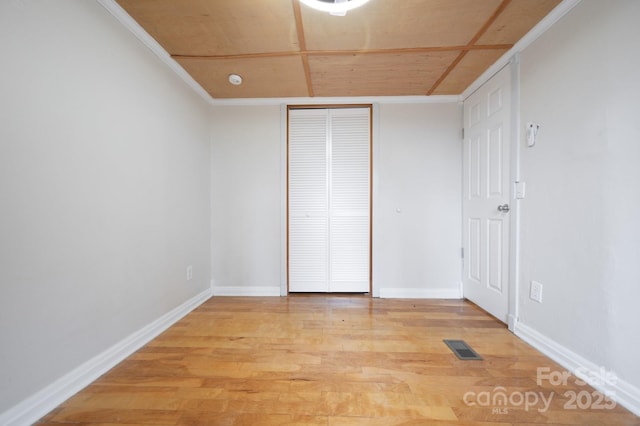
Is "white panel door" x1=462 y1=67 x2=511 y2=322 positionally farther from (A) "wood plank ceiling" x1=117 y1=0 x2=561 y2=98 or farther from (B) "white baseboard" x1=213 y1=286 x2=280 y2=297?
(B) "white baseboard" x1=213 y1=286 x2=280 y2=297

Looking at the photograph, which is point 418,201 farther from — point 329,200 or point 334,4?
point 334,4

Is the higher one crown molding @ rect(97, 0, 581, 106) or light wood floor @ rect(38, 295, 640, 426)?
crown molding @ rect(97, 0, 581, 106)

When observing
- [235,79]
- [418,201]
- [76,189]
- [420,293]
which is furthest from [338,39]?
[420,293]

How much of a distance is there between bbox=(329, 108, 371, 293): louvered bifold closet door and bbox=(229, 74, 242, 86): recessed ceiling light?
99 centimetres

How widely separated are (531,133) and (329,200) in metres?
1.79

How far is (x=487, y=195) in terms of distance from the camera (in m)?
2.23

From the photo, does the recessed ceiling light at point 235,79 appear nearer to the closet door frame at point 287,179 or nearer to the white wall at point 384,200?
the white wall at point 384,200

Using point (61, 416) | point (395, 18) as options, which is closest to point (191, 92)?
point (395, 18)

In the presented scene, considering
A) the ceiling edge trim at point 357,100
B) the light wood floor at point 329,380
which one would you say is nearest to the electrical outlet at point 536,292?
the light wood floor at point 329,380

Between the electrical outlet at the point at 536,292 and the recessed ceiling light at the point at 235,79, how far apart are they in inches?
115

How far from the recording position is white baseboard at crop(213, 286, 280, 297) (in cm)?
275

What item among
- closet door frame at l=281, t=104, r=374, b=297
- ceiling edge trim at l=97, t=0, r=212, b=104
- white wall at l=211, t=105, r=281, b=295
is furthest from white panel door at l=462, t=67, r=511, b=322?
ceiling edge trim at l=97, t=0, r=212, b=104

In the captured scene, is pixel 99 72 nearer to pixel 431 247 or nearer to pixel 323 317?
pixel 323 317

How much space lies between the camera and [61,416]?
113 cm
